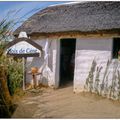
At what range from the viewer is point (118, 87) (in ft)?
20.7

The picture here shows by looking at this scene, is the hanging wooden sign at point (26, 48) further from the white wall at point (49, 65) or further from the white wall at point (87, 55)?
the white wall at point (87, 55)

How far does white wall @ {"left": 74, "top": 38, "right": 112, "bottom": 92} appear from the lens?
6449 millimetres

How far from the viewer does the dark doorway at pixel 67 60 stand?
661 centimetres

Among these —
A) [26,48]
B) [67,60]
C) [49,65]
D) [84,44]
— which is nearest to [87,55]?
[84,44]

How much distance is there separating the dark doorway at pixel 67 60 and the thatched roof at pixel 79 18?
0.48 meters

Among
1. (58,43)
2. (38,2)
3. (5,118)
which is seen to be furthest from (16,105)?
(58,43)

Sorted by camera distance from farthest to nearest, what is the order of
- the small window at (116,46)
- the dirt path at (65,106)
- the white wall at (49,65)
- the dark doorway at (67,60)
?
the dark doorway at (67,60)
the small window at (116,46)
the white wall at (49,65)
the dirt path at (65,106)

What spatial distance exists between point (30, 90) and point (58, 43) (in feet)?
4.70

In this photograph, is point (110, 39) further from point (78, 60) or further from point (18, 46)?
point (18, 46)

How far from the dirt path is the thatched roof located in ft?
4.51

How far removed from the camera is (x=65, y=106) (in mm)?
5680

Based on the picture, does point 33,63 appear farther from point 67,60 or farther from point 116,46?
point 116,46

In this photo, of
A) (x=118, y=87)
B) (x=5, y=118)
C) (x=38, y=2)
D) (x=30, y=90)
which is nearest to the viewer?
(x=5, y=118)

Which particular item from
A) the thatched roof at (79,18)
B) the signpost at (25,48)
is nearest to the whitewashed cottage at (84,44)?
the thatched roof at (79,18)
